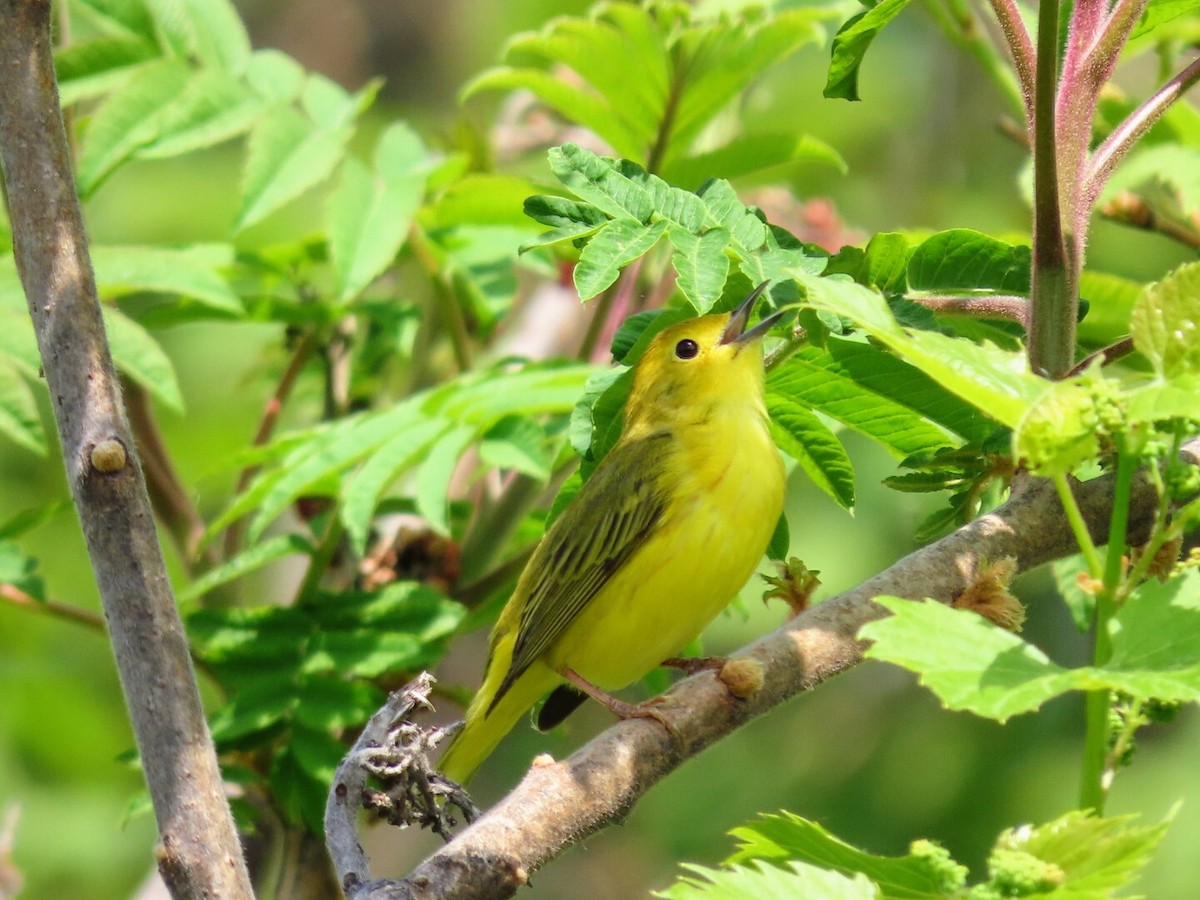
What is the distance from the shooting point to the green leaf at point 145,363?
3389 mm

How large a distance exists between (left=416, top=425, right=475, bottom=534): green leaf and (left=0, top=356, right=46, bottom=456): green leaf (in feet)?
2.75

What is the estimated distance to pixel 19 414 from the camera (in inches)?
130

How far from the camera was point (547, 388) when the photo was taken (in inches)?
137

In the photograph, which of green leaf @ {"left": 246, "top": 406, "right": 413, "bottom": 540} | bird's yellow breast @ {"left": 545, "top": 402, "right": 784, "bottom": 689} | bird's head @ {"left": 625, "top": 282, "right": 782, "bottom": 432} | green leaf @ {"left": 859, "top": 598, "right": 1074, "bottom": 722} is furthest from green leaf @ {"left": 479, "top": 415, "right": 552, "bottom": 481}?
green leaf @ {"left": 859, "top": 598, "right": 1074, "bottom": 722}

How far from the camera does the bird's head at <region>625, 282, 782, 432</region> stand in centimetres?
Result: 390

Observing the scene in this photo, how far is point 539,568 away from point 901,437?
1162 millimetres

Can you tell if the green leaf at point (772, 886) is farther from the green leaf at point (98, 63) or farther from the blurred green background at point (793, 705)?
the blurred green background at point (793, 705)

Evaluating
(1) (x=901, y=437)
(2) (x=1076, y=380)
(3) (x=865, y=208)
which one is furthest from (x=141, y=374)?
(3) (x=865, y=208)

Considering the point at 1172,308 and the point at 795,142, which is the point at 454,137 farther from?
the point at 1172,308

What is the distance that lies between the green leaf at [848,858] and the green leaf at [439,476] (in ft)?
4.91

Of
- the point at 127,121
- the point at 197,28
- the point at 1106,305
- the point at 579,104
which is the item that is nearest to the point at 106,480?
the point at 127,121

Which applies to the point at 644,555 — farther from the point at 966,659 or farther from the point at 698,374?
the point at 966,659

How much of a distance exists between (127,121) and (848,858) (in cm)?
269

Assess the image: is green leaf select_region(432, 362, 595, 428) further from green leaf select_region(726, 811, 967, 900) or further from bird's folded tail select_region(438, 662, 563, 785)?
green leaf select_region(726, 811, 967, 900)
